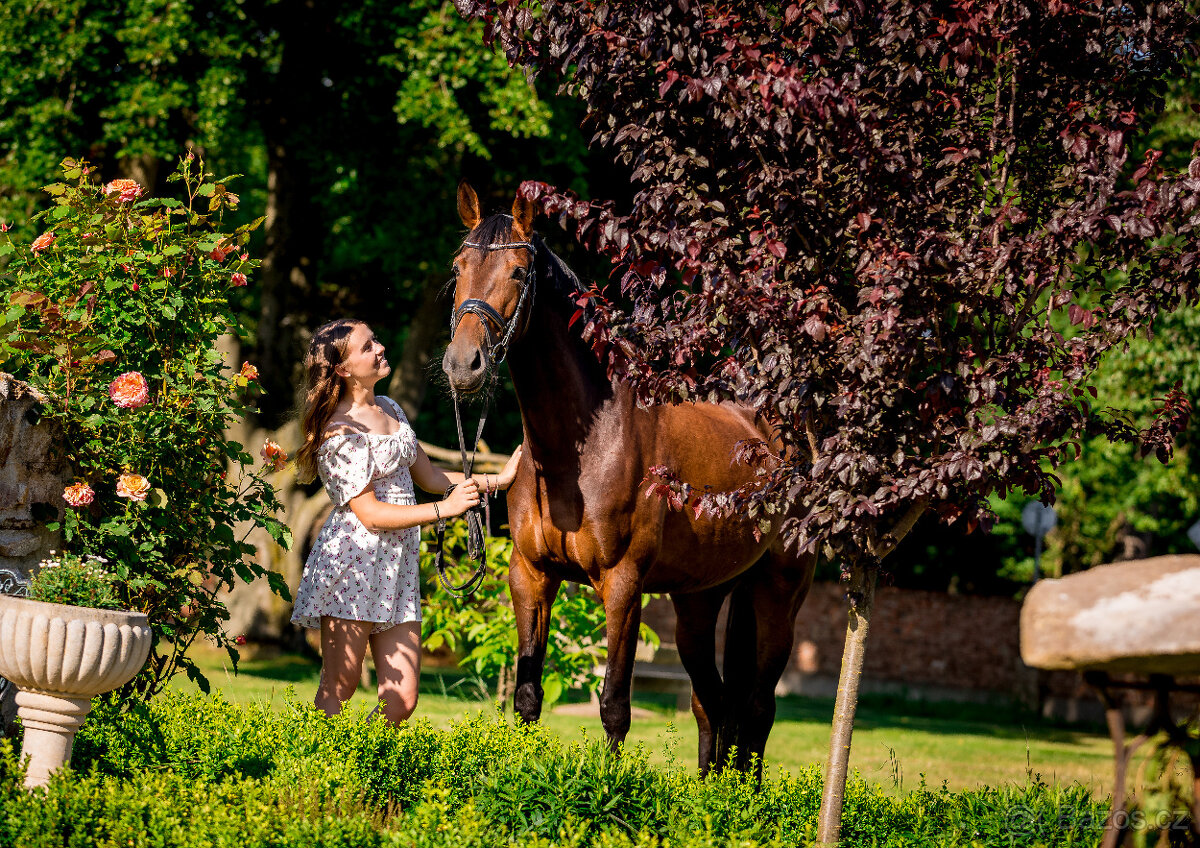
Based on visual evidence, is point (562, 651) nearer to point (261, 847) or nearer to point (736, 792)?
point (736, 792)

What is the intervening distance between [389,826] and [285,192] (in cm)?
1209

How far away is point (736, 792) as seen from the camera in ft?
14.1

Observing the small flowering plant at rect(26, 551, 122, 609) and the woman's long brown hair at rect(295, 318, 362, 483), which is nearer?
the small flowering plant at rect(26, 551, 122, 609)

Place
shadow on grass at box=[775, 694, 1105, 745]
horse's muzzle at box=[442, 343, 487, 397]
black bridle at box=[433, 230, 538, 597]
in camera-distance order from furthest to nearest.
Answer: shadow on grass at box=[775, 694, 1105, 745], black bridle at box=[433, 230, 538, 597], horse's muzzle at box=[442, 343, 487, 397]

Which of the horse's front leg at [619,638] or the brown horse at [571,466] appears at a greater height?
the brown horse at [571,466]

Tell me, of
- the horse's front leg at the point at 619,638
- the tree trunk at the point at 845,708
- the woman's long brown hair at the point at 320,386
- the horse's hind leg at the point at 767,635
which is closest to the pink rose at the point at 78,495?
the woman's long brown hair at the point at 320,386

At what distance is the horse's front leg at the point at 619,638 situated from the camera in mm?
4715

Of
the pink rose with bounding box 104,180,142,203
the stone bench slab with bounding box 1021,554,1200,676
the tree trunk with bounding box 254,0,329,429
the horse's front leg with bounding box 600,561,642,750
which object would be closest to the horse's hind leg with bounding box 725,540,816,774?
the horse's front leg with bounding box 600,561,642,750

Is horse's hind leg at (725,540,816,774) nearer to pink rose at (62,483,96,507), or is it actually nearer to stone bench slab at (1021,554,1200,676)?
stone bench slab at (1021,554,1200,676)

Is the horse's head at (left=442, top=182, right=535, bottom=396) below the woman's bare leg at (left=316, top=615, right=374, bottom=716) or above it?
above

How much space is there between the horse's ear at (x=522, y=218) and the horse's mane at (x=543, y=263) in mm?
30

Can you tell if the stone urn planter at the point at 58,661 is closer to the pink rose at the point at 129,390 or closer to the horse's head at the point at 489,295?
the pink rose at the point at 129,390

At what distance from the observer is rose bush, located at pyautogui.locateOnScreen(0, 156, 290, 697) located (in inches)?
187

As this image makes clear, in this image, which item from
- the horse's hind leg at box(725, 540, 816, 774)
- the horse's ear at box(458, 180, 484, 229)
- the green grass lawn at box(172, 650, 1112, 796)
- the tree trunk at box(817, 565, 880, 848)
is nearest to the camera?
the tree trunk at box(817, 565, 880, 848)
